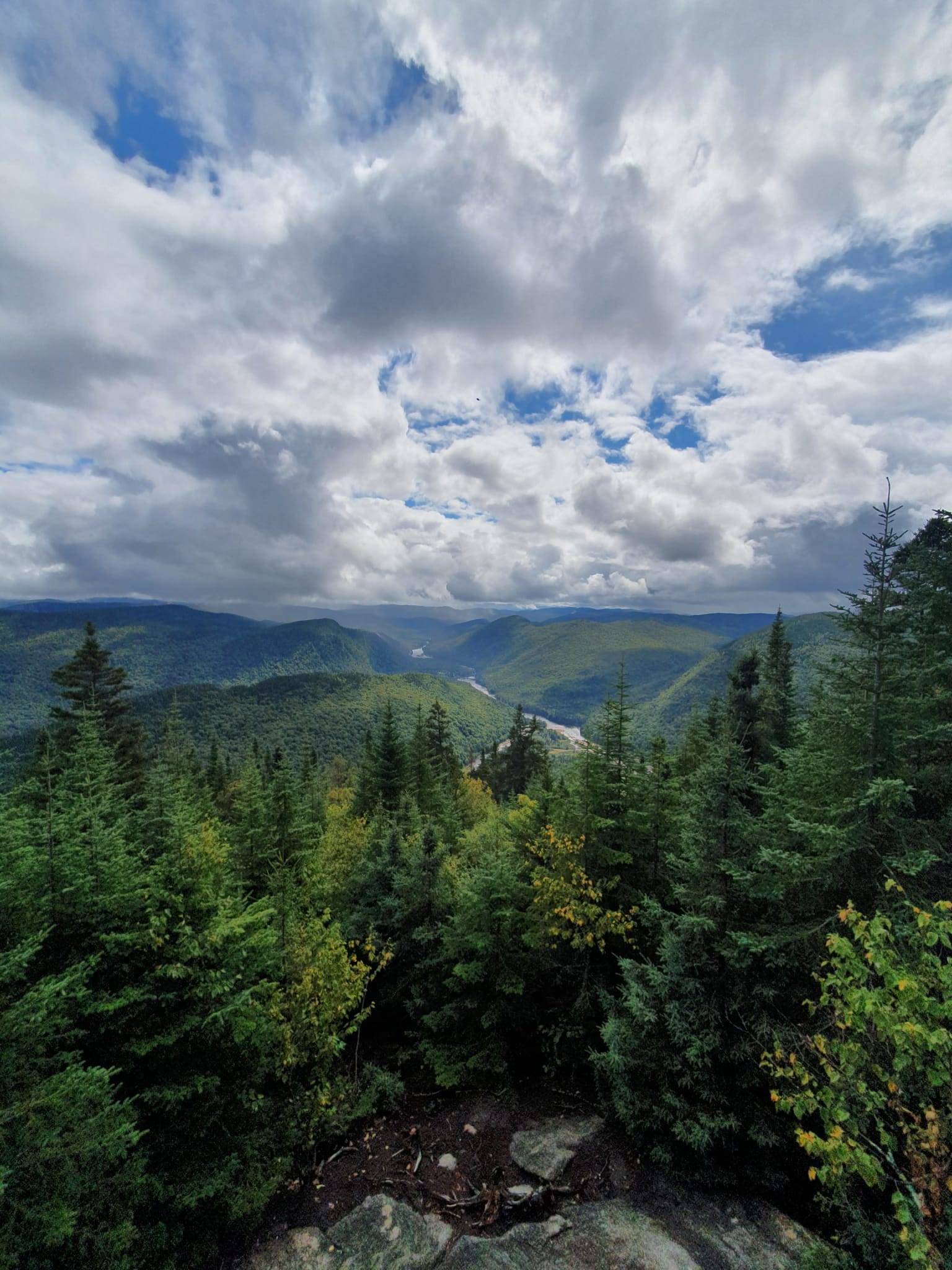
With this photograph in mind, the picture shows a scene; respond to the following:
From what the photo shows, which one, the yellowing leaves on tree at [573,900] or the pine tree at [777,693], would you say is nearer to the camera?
the yellowing leaves on tree at [573,900]

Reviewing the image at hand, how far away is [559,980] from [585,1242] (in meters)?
5.99

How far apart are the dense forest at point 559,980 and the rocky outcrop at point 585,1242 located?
0.76m

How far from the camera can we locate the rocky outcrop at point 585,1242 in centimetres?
948

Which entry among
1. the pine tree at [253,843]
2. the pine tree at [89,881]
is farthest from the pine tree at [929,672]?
the pine tree at [253,843]

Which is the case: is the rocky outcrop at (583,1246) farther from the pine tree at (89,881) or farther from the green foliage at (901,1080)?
the pine tree at (89,881)

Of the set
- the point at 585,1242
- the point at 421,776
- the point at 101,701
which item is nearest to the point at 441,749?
the point at 421,776

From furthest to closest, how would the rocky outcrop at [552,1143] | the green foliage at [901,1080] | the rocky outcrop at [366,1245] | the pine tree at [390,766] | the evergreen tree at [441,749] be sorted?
1. the evergreen tree at [441,749]
2. the pine tree at [390,766]
3. the rocky outcrop at [552,1143]
4. the rocky outcrop at [366,1245]
5. the green foliage at [901,1080]

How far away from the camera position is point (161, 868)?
11.0 m

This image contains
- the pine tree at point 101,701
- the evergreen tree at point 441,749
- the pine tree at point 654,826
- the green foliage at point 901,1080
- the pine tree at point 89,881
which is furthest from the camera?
the evergreen tree at point 441,749

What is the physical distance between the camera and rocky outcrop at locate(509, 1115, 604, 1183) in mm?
11992

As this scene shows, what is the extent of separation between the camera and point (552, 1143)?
1270cm

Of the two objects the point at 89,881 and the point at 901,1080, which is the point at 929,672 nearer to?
the point at 901,1080

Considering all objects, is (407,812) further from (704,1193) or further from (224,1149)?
(704,1193)

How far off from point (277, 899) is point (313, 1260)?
26.1 feet
